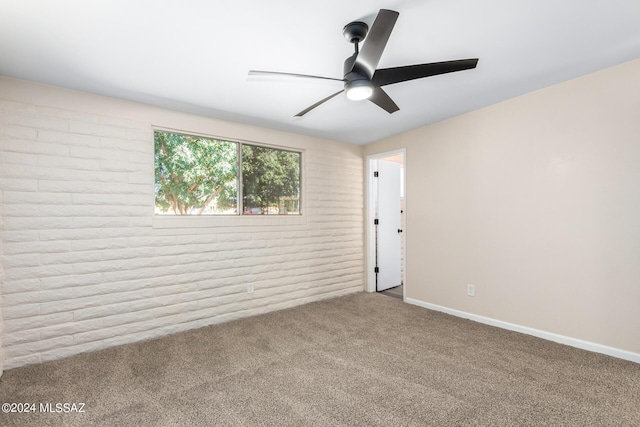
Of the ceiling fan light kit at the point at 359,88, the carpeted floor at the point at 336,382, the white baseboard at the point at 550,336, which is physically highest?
the ceiling fan light kit at the point at 359,88

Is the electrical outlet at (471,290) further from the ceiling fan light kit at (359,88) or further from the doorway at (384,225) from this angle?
the ceiling fan light kit at (359,88)

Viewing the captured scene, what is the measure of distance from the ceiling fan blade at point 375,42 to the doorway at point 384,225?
2.87 m

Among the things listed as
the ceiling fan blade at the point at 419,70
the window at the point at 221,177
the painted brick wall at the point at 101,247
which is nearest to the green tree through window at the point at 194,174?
the window at the point at 221,177

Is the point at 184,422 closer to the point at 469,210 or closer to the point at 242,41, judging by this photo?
the point at 242,41

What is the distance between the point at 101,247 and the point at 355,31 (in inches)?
107

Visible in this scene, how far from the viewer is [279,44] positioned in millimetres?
2062

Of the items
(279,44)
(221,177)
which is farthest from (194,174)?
(279,44)

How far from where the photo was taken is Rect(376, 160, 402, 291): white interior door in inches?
192

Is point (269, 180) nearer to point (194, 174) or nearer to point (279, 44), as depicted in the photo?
point (194, 174)

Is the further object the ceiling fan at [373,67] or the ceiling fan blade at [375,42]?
the ceiling fan at [373,67]

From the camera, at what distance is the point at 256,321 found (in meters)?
3.45

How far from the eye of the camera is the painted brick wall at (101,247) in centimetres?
238

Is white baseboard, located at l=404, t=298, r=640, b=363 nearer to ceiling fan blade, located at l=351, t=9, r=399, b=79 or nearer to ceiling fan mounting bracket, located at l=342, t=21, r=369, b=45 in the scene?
ceiling fan blade, located at l=351, t=9, r=399, b=79

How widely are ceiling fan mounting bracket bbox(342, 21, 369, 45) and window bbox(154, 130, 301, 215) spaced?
207 cm
